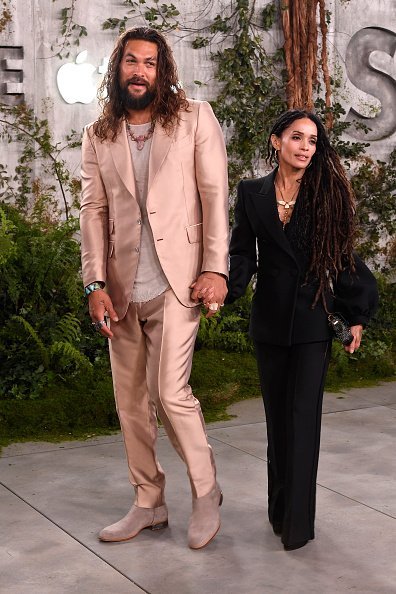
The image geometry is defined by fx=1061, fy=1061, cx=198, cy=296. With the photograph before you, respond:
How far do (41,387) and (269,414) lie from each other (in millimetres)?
2511

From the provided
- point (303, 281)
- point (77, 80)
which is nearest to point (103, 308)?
point (303, 281)

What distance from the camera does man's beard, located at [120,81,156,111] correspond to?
437cm

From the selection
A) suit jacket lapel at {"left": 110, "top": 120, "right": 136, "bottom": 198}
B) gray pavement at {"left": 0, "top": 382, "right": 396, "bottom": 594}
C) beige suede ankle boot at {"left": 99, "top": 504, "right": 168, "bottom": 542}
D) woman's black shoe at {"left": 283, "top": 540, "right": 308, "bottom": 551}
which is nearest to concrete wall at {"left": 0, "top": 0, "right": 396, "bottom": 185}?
gray pavement at {"left": 0, "top": 382, "right": 396, "bottom": 594}

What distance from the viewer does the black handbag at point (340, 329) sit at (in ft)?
14.3

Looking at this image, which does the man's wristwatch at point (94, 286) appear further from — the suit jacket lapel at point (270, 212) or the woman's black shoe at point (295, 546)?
the woman's black shoe at point (295, 546)

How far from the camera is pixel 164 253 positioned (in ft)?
14.2

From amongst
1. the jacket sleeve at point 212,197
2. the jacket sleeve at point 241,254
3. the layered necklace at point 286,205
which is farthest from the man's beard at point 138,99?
the layered necklace at point 286,205

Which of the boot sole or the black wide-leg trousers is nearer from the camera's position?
the black wide-leg trousers

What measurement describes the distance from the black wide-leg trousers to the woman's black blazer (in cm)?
7

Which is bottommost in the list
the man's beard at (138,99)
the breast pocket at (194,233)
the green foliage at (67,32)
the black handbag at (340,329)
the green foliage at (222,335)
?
→ the green foliage at (222,335)

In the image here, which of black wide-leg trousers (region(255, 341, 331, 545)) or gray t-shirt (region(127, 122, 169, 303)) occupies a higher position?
gray t-shirt (region(127, 122, 169, 303))

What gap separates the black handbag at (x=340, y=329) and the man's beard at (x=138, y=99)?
1.16 metres

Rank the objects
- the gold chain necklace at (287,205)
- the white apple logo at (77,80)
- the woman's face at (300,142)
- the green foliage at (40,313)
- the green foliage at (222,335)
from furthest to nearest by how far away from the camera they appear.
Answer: the white apple logo at (77,80) → the green foliage at (222,335) → the green foliage at (40,313) → the gold chain necklace at (287,205) → the woman's face at (300,142)

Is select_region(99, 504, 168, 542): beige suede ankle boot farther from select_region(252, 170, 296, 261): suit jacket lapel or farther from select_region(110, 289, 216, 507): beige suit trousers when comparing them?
select_region(252, 170, 296, 261): suit jacket lapel
